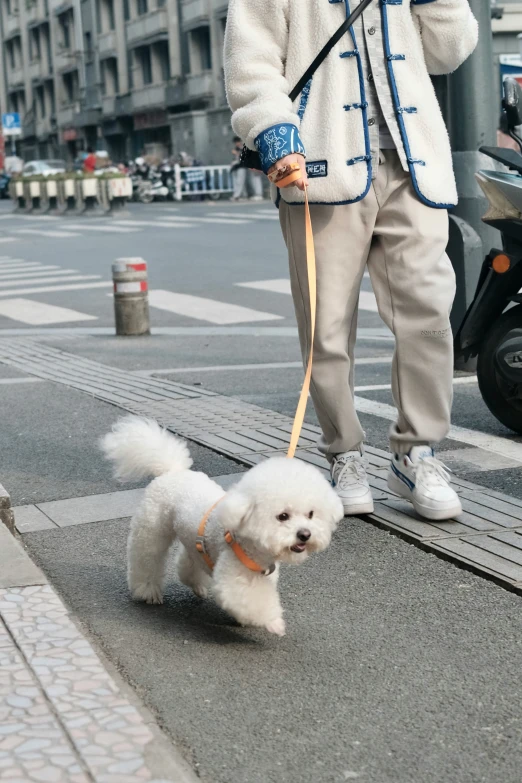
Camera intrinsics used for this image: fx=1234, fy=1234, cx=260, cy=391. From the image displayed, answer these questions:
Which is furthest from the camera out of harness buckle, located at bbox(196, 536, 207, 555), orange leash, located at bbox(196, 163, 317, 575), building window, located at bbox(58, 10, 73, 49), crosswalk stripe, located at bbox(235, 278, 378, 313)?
building window, located at bbox(58, 10, 73, 49)

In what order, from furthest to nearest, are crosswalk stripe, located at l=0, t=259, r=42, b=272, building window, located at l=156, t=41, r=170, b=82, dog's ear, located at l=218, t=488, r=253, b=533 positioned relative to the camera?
building window, located at l=156, t=41, r=170, b=82 < crosswalk stripe, located at l=0, t=259, r=42, b=272 < dog's ear, located at l=218, t=488, r=253, b=533

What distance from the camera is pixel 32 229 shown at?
28.1m

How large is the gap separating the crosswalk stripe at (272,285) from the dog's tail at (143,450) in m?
10.0

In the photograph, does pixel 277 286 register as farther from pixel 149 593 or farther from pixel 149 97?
pixel 149 97

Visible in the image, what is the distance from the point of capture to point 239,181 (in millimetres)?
36250

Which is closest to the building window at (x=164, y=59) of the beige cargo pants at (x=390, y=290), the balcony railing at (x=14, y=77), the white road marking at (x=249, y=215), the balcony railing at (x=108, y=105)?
the balcony railing at (x=108, y=105)

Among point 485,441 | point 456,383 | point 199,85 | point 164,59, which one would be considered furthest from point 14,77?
point 485,441

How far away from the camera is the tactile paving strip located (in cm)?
388

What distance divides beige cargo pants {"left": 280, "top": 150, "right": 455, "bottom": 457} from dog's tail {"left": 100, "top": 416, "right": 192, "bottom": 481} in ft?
2.70

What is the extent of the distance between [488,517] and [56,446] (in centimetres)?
235

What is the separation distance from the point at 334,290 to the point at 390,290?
0.19m

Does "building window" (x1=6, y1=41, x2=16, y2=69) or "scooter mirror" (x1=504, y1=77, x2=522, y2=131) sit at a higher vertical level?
"building window" (x1=6, y1=41, x2=16, y2=69)

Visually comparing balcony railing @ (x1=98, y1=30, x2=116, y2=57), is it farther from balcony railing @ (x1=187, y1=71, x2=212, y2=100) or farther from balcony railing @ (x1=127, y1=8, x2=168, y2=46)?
balcony railing @ (x1=187, y1=71, x2=212, y2=100)

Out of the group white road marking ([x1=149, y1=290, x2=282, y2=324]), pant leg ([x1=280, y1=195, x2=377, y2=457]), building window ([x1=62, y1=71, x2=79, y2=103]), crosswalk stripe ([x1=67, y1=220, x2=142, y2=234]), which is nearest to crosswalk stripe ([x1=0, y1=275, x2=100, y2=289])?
white road marking ([x1=149, y1=290, x2=282, y2=324])
